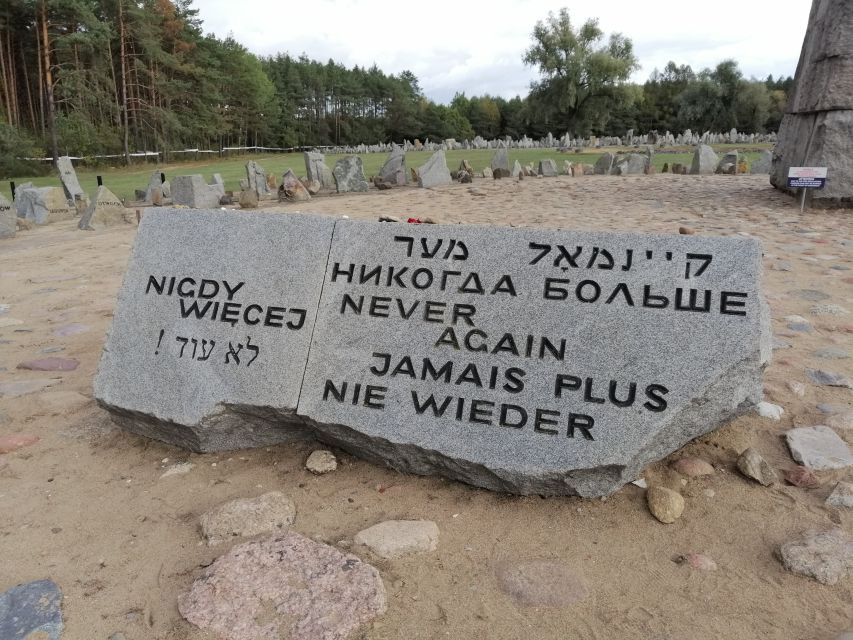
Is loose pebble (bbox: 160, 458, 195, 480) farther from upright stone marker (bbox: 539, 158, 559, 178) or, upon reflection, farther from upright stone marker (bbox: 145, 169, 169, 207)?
upright stone marker (bbox: 539, 158, 559, 178)

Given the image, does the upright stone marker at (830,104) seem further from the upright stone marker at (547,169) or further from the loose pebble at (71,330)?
the loose pebble at (71,330)

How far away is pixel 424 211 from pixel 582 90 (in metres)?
39.5

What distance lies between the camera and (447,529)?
2271mm

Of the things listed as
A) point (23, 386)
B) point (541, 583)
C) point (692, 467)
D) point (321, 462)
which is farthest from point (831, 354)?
point (23, 386)

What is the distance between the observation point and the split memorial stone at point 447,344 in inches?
93.0

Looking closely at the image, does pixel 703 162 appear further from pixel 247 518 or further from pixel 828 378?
pixel 247 518

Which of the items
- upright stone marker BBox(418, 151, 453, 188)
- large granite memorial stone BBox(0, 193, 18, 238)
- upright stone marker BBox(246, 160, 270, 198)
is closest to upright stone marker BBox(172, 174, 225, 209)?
upright stone marker BBox(246, 160, 270, 198)

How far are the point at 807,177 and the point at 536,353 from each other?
25.4ft

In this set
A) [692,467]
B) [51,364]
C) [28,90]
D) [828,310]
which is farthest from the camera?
[28,90]

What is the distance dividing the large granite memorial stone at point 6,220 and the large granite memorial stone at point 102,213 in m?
0.95

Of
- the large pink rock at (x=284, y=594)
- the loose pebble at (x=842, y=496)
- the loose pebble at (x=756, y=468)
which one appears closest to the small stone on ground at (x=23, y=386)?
the large pink rock at (x=284, y=594)

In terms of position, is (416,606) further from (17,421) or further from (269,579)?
(17,421)

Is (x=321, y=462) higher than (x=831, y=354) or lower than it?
lower

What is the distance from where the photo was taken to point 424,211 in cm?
984
